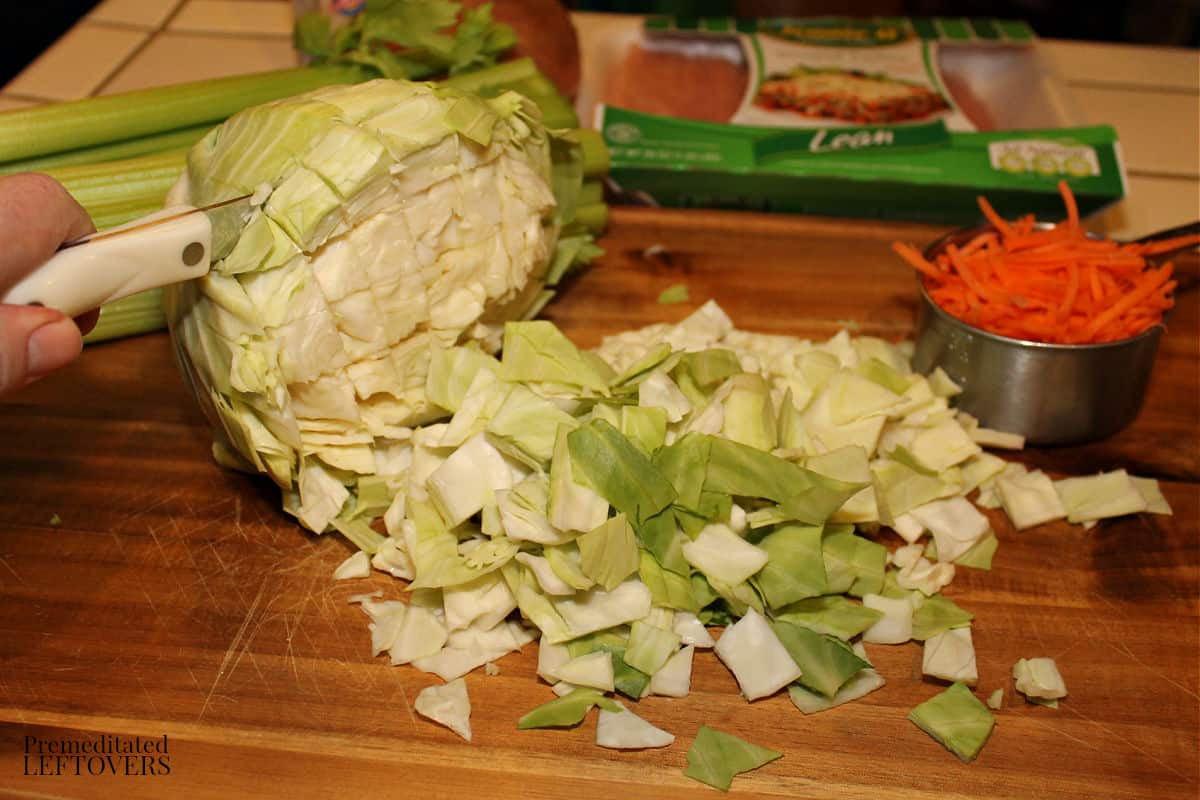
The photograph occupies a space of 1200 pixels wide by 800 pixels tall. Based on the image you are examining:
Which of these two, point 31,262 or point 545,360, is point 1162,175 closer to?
point 545,360

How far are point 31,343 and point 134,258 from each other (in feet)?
0.84

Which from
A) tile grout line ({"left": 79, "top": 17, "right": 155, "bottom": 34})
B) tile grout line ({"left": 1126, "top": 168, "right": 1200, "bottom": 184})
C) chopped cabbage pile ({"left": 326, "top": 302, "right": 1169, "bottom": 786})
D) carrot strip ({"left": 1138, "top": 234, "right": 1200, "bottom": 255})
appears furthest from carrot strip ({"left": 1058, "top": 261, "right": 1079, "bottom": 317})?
tile grout line ({"left": 79, "top": 17, "right": 155, "bottom": 34})

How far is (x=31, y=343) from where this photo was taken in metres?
1.39

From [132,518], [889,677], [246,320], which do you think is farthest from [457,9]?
[889,677]

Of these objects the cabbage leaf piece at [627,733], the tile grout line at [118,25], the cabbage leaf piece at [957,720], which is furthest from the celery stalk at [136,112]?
the cabbage leaf piece at [957,720]

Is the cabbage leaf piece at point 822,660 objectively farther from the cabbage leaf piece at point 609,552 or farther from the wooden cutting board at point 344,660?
the cabbage leaf piece at point 609,552

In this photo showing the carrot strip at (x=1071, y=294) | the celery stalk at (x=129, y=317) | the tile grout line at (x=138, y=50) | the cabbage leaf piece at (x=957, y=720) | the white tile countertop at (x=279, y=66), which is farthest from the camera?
the tile grout line at (x=138, y=50)

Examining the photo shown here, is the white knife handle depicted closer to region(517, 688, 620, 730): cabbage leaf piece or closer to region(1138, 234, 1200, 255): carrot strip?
region(517, 688, 620, 730): cabbage leaf piece

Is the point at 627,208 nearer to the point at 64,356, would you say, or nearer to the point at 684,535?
the point at 684,535

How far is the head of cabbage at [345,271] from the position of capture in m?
1.79

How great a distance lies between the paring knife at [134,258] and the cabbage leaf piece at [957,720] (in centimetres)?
129

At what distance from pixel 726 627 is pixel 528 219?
0.89m

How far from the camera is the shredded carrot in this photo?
2072 mm

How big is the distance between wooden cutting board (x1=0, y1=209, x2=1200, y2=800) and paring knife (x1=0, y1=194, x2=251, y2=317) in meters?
0.50
